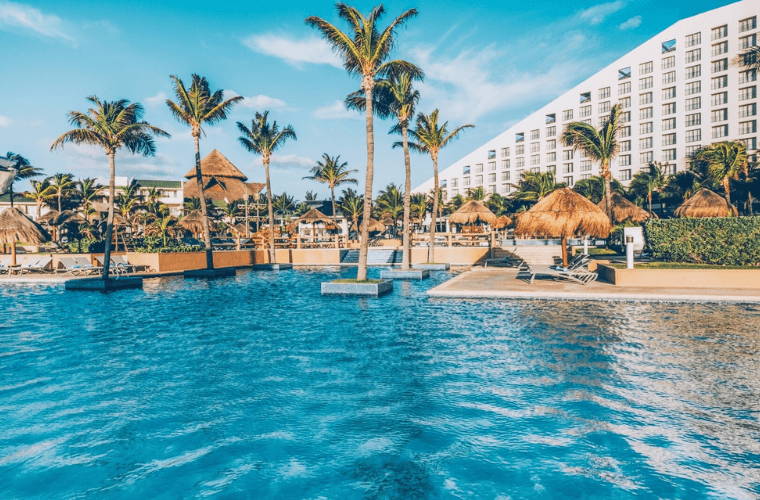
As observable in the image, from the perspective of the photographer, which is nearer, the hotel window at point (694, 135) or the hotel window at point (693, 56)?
the hotel window at point (694, 135)

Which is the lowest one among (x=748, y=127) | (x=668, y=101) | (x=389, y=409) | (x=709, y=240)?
(x=389, y=409)

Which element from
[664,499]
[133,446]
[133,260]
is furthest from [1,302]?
[664,499]

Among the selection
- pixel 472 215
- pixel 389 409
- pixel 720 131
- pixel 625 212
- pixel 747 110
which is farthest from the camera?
pixel 720 131

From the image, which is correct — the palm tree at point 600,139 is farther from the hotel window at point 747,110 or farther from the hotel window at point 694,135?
the hotel window at point 694,135

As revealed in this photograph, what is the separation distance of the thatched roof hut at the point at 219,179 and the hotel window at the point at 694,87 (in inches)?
2436

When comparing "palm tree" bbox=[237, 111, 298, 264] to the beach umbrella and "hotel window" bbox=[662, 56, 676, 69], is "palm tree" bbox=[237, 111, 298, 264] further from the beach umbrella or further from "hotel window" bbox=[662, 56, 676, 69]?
"hotel window" bbox=[662, 56, 676, 69]

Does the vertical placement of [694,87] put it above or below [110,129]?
above

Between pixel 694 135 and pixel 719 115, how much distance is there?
11.8 ft

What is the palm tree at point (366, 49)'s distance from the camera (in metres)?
17.0

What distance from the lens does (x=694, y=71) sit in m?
65.9

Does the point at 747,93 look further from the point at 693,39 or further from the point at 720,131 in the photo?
the point at 693,39

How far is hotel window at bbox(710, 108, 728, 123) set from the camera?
2461 inches

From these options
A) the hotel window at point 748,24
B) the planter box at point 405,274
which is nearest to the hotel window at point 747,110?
the hotel window at point 748,24

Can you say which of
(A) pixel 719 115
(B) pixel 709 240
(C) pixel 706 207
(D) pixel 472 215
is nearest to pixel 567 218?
(B) pixel 709 240
